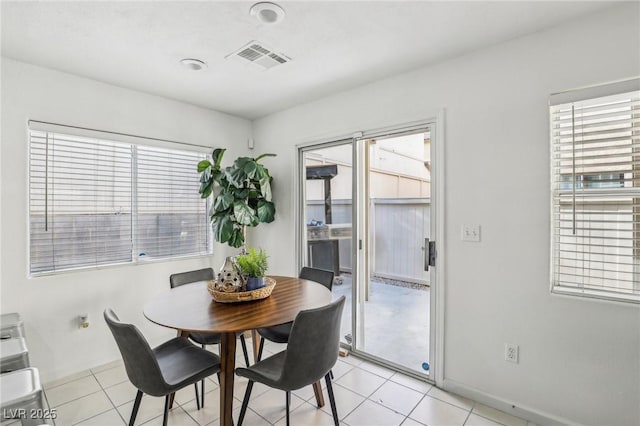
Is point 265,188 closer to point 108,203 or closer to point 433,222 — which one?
point 108,203

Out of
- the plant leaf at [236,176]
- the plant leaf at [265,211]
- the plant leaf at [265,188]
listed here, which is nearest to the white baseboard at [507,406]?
the plant leaf at [265,211]

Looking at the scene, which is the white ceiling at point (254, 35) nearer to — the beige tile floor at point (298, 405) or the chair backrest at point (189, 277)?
the chair backrest at point (189, 277)

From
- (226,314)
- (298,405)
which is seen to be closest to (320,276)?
(298,405)

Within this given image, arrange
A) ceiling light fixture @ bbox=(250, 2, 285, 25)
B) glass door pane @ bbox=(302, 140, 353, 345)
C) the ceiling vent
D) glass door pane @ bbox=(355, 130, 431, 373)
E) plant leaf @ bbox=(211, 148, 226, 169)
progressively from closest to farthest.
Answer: ceiling light fixture @ bbox=(250, 2, 285, 25) → the ceiling vent → glass door pane @ bbox=(355, 130, 431, 373) → glass door pane @ bbox=(302, 140, 353, 345) → plant leaf @ bbox=(211, 148, 226, 169)

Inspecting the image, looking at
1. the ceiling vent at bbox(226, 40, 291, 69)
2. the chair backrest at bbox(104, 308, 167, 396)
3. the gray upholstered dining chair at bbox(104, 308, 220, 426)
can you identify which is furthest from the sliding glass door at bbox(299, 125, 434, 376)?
the chair backrest at bbox(104, 308, 167, 396)

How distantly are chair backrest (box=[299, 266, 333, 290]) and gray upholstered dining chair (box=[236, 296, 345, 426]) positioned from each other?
858 mm

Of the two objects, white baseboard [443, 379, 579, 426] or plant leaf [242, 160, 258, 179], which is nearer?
white baseboard [443, 379, 579, 426]

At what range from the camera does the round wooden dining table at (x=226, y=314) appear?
1.64m

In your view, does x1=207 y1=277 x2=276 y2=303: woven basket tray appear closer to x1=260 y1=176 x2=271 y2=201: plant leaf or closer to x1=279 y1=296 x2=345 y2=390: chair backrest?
x1=279 y1=296 x2=345 y2=390: chair backrest

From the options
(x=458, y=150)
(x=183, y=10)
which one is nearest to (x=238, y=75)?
(x=183, y=10)

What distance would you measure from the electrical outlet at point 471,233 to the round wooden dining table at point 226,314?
109 centimetres

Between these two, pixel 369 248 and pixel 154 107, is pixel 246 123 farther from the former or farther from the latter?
pixel 369 248

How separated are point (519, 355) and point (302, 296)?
1.49 m

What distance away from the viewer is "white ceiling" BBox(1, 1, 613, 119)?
5.89 feet
